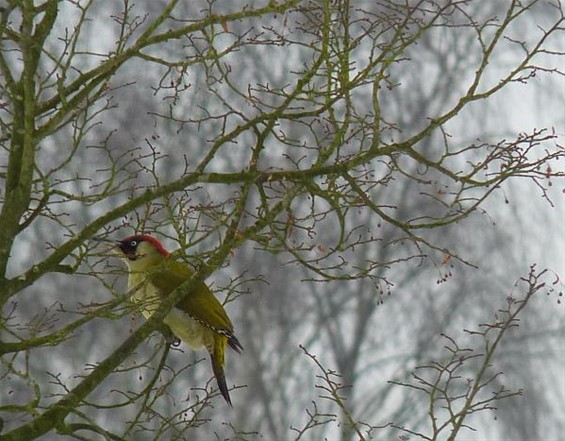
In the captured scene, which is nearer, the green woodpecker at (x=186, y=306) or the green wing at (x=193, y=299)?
the green woodpecker at (x=186, y=306)

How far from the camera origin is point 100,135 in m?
20.3

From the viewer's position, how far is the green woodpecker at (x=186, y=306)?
6.95 meters

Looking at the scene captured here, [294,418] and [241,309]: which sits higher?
[241,309]

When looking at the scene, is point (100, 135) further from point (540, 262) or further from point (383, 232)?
point (540, 262)

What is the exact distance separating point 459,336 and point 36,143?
1621 centimetres

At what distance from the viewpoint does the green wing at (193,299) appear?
279 inches

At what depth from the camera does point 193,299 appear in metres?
7.16

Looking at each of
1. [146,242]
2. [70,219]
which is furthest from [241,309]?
[146,242]

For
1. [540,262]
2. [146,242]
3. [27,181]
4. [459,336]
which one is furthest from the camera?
[459,336]

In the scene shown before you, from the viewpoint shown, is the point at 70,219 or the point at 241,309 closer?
the point at 70,219

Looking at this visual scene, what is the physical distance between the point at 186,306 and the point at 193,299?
5 cm

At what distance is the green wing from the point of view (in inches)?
279

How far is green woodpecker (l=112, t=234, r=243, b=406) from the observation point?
22.8 ft

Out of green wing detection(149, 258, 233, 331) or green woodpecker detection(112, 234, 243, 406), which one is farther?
green wing detection(149, 258, 233, 331)
